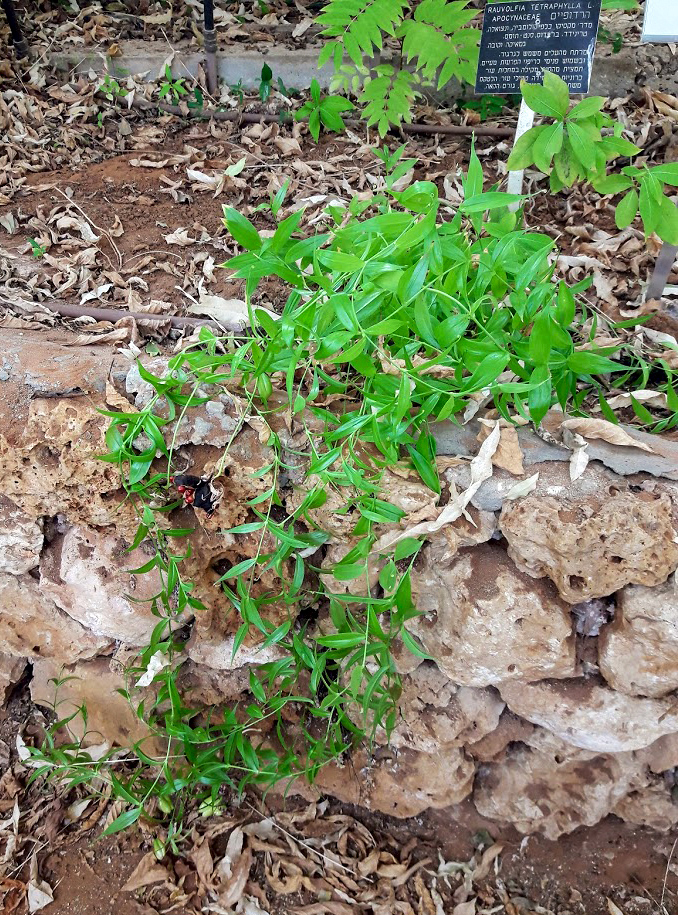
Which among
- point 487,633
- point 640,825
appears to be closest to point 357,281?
point 487,633

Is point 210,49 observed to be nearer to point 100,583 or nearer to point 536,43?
point 536,43

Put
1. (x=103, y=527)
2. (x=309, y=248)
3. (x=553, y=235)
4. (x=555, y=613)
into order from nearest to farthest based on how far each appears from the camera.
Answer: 1. (x=309, y=248)
2. (x=555, y=613)
3. (x=103, y=527)
4. (x=553, y=235)

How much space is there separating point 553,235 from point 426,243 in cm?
140

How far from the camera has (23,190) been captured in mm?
3143

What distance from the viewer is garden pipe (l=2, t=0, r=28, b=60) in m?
3.71

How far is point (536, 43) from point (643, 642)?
1.94m

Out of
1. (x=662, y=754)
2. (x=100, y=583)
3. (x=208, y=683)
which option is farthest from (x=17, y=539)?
(x=662, y=754)

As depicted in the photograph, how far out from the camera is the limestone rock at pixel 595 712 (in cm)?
217

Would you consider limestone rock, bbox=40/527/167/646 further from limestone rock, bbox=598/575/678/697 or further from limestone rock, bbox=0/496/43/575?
limestone rock, bbox=598/575/678/697

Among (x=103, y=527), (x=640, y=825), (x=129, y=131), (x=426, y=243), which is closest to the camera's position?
(x=426, y=243)

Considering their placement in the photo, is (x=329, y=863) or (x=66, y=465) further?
(x=329, y=863)

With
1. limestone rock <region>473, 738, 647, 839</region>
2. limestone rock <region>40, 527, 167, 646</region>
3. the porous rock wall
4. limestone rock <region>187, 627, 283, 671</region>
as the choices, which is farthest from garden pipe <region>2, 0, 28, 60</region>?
limestone rock <region>473, 738, 647, 839</region>

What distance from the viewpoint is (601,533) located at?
181cm

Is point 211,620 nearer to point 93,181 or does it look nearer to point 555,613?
point 555,613
